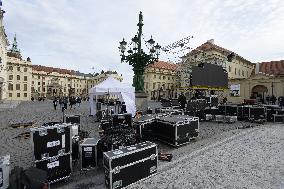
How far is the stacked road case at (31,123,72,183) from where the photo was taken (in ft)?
15.3

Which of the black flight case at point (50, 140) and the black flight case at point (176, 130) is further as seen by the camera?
the black flight case at point (176, 130)

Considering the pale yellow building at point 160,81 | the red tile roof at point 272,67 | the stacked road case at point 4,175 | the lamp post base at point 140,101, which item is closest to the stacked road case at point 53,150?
the stacked road case at point 4,175

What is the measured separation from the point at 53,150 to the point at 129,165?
1824 mm

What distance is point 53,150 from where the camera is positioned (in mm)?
4867

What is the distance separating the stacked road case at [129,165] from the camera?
14.9 feet

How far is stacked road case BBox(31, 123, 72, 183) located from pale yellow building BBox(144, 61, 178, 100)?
233 ft

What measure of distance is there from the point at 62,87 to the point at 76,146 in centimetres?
10993

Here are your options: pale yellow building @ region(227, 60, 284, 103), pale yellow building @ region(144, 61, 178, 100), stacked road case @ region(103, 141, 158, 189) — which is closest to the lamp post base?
stacked road case @ region(103, 141, 158, 189)

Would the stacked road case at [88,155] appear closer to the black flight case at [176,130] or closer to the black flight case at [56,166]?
the black flight case at [56,166]

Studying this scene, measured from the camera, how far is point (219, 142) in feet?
28.8

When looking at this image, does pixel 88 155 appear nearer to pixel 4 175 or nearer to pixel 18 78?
pixel 4 175

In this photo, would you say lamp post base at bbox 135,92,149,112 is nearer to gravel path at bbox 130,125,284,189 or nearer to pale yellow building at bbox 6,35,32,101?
gravel path at bbox 130,125,284,189

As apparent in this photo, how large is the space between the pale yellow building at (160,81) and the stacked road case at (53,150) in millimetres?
71134

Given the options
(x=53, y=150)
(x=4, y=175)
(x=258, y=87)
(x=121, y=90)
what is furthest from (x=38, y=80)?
(x=4, y=175)
